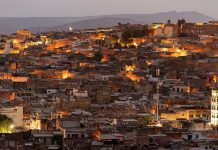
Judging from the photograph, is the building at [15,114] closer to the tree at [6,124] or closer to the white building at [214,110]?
the tree at [6,124]

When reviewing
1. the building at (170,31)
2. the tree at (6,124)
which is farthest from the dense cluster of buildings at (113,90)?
the tree at (6,124)

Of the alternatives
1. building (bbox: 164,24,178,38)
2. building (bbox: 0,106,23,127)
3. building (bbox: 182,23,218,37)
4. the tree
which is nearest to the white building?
building (bbox: 0,106,23,127)

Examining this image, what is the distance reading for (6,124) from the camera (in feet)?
88.9

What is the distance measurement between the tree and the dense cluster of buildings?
0.26 m

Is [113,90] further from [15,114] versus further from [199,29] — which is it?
[199,29]

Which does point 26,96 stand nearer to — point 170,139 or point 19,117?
point 19,117

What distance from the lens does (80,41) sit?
7312cm

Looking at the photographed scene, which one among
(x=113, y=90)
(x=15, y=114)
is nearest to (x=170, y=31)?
(x=113, y=90)

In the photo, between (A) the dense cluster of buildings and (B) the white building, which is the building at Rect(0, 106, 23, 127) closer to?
(A) the dense cluster of buildings

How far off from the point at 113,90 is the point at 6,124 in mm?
15131

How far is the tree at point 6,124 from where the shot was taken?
26.7 m

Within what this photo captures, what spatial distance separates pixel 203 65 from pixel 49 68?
10375 millimetres

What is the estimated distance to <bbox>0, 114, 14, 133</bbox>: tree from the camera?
26.7 m

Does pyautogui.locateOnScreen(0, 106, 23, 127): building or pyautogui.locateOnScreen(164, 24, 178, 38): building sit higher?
pyautogui.locateOnScreen(0, 106, 23, 127): building
